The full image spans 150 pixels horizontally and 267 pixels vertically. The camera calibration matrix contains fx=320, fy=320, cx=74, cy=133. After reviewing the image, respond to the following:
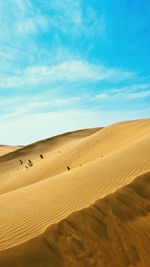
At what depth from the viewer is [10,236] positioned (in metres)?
6.00

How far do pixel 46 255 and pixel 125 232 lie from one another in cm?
195

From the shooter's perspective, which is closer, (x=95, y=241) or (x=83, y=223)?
(x=95, y=241)

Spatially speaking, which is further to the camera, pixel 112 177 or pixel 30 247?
pixel 112 177

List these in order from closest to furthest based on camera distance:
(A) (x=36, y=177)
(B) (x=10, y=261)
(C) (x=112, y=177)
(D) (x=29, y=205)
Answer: (B) (x=10, y=261) < (D) (x=29, y=205) < (C) (x=112, y=177) < (A) (x=36, y=177)

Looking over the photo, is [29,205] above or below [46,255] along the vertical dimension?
above

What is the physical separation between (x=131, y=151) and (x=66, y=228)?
10030mm

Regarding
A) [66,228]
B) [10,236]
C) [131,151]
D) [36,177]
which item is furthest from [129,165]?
[36,177]

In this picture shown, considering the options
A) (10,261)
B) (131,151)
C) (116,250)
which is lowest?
(116,250)

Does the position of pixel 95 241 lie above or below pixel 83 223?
below

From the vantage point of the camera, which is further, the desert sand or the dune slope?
the desert sand

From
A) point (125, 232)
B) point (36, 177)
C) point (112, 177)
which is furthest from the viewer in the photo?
point (36, 177)

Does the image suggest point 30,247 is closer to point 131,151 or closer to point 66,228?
point 66,228

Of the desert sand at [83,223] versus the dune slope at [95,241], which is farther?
the desert sand at [83,223]

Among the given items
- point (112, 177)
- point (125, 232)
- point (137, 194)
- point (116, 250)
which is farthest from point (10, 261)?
point (112, 177)
